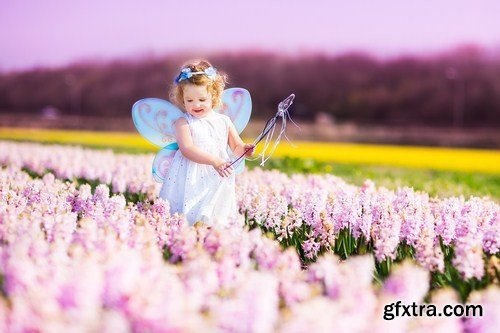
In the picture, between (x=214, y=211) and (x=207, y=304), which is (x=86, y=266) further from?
(x=214, y=211)

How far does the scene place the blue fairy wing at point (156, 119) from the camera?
273 inches

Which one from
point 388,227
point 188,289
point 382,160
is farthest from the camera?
point 382,160

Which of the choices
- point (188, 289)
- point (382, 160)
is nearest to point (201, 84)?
point (188, 289)

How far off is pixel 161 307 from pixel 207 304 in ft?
2.15

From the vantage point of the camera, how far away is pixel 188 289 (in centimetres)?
333

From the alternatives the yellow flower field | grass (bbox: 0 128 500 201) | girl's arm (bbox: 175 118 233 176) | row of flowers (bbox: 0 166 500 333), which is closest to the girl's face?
girl's arm (bbox: 175 118 233 176)

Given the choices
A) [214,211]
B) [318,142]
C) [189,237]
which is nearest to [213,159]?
[214,211]

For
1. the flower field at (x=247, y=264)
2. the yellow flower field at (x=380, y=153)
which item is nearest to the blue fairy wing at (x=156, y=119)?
the flower field at (x=247, y=264)

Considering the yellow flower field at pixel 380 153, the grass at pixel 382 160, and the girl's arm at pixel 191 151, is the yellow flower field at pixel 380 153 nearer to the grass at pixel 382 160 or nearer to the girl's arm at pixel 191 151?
the grass at pixel 382 160

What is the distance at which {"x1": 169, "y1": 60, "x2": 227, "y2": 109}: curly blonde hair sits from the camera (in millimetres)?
6258

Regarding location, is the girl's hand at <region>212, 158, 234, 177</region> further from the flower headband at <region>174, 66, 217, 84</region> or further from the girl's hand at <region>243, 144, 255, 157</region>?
the flower headband at <region>174, 66, 217, 84</region>

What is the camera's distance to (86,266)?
9.95 feet

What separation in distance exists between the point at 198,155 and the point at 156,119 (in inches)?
42.0

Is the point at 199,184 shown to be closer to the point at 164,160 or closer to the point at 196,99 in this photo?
the point at 164,160
